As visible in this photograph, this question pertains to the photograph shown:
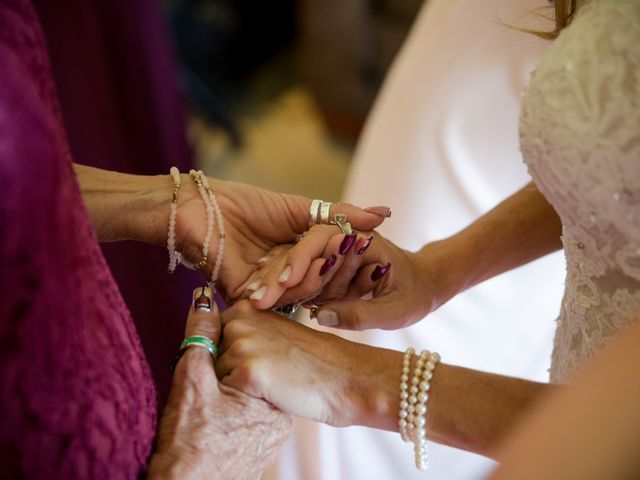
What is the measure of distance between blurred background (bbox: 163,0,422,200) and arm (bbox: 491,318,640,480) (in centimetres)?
177

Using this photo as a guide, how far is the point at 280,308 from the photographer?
81 centimetres

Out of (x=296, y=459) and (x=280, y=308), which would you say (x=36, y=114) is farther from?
(x=296, y=459)

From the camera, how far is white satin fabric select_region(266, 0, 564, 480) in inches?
45.4

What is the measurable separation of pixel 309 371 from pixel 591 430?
34 centimetres

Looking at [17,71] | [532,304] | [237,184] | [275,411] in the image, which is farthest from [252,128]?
[17,71]

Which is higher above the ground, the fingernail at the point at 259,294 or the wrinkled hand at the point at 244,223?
the wrinkled hand at the point at 244,223

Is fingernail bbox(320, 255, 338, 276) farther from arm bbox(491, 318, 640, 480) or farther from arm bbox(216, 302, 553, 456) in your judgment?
arm bbox(491, 318, 640, 480)

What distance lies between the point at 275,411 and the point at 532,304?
70cm

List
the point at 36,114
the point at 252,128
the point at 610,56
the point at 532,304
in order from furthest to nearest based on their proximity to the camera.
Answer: the point at 252,128
the point at 532,304
the point at 610,56
the point at 36,114

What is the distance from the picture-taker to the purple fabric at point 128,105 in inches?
48.3

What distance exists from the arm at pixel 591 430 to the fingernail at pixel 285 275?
35cm

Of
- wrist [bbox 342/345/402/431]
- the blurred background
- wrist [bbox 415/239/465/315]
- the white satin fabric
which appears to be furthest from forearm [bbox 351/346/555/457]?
the blurred background

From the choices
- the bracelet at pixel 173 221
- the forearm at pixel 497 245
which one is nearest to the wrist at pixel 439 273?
the forearm at pixel 497 245

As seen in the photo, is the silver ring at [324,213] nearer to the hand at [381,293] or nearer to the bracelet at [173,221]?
the hand at [381,293]
